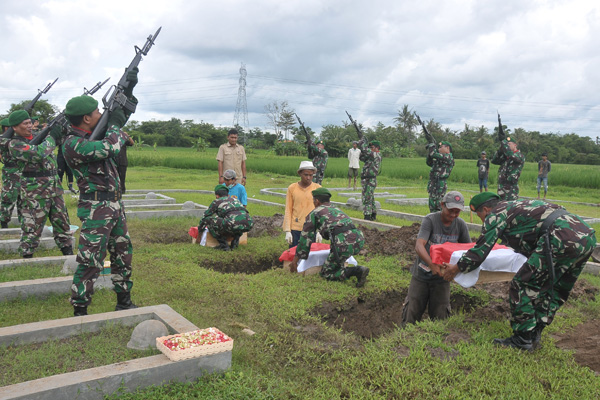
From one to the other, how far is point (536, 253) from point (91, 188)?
155 inches

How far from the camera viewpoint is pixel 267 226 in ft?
30.6

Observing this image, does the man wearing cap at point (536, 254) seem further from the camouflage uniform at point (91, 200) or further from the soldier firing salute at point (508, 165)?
the soldier firing salute at point (508, 165)

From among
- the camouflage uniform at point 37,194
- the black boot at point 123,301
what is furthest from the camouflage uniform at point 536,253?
the camouflage uniform at point 37,194

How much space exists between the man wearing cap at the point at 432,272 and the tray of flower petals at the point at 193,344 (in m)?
2.28

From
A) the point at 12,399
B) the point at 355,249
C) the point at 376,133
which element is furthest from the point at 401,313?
the point at 376,133

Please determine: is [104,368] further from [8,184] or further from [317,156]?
[317,156]

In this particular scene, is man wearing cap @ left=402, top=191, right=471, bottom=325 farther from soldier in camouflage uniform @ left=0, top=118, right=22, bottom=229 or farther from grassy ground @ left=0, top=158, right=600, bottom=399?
soldier in camouflage uniform @ left=0, top=118, right=22, bottom=229

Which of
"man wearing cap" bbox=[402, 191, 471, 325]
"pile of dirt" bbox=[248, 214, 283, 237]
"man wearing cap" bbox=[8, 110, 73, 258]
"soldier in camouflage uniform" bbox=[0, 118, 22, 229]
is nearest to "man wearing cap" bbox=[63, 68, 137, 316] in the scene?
"man wearing cap" bbox=[8, 110, 73, 258]

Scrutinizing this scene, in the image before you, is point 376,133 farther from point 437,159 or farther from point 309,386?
point 309,386

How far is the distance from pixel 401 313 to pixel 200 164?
2574cm

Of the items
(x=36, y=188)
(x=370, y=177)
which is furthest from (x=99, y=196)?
(x=370, y=177)

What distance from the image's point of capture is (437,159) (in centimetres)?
986

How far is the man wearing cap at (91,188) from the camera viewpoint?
3898 mm

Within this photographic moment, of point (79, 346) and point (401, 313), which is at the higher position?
point (79, 346)
